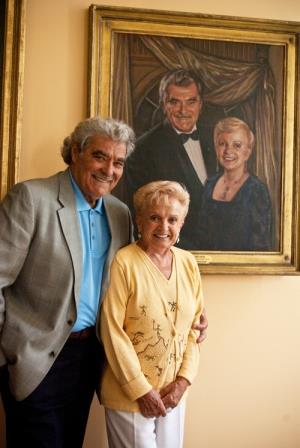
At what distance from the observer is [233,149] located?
2064mm

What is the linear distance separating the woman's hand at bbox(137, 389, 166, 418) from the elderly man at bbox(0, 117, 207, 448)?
10.4 inches

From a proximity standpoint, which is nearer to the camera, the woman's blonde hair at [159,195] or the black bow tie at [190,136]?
the woman's blonde hair at [159,195]

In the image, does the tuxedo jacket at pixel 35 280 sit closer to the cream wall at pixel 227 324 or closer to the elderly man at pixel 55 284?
the elderly man at pixel 55 284

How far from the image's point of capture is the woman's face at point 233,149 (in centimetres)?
205

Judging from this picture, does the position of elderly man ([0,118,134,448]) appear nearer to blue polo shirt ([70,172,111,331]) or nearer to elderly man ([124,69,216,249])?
blue polo shirt ([70,172,111,331])

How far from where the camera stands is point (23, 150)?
194 centimetres

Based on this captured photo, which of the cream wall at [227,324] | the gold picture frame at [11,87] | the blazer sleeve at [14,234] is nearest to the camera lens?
the blazer sleeve at [14,234]

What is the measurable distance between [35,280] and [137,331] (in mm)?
388

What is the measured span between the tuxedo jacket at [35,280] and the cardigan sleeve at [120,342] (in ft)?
0.38

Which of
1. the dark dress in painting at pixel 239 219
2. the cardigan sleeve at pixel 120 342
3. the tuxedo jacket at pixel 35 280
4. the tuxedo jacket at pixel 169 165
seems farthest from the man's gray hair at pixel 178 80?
the cardigan sleeve at pixel 120 342

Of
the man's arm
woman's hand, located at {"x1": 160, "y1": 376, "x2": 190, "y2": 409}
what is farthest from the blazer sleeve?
the man's arm

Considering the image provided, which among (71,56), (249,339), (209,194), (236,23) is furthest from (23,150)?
(249,339)

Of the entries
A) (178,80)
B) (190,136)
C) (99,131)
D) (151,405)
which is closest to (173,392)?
(151,405)

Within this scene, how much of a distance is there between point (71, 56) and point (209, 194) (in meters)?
0.89
